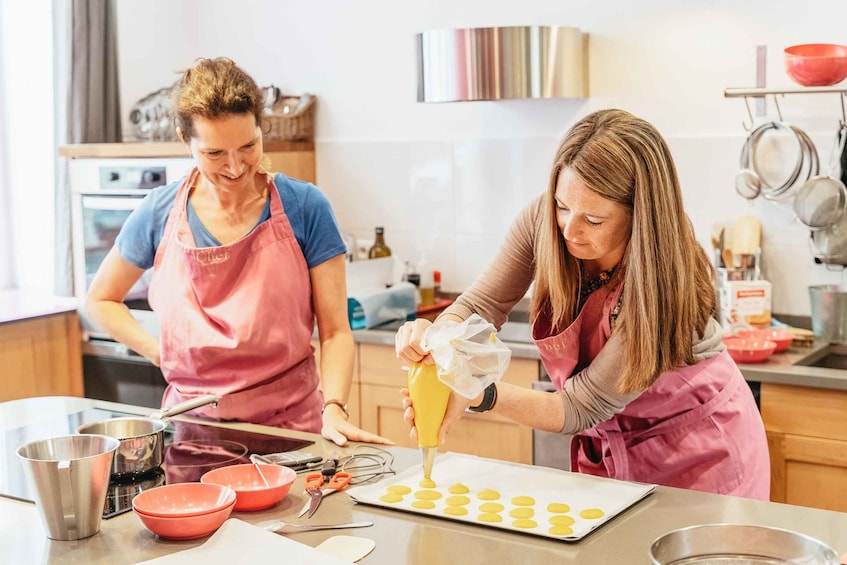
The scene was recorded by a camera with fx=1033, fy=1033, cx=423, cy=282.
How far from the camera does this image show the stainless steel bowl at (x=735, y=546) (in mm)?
1258

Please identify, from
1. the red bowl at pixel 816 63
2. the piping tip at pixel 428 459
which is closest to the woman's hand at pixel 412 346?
the piping tip at pixel 428 459

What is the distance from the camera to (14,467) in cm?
179

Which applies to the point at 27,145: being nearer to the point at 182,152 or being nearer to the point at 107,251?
the point at 107,251

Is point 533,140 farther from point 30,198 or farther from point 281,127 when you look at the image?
point 30,198

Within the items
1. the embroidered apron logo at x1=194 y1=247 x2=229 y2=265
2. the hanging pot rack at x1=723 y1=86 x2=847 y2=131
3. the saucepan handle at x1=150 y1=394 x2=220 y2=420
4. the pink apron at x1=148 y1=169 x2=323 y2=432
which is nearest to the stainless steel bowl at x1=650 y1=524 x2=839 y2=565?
the saucepan handle at x1=150 y1=394 x2=220 y2=420

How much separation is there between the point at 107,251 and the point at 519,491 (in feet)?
8.38

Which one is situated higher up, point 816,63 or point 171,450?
point 816,63

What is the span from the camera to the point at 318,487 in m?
1.63

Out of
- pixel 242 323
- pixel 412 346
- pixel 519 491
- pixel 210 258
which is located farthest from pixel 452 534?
pixel 210 258

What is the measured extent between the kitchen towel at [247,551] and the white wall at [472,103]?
7.03ft

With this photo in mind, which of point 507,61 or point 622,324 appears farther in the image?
point 507,61

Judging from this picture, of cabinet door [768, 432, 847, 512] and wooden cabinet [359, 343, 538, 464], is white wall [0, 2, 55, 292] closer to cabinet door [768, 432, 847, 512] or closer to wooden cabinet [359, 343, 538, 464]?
wooden cabinet [359, 343, 538, 464]

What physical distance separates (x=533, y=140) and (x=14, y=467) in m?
2.12

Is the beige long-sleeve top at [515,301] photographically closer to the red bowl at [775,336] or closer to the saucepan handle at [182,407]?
the saucepan handle at [182,407]
